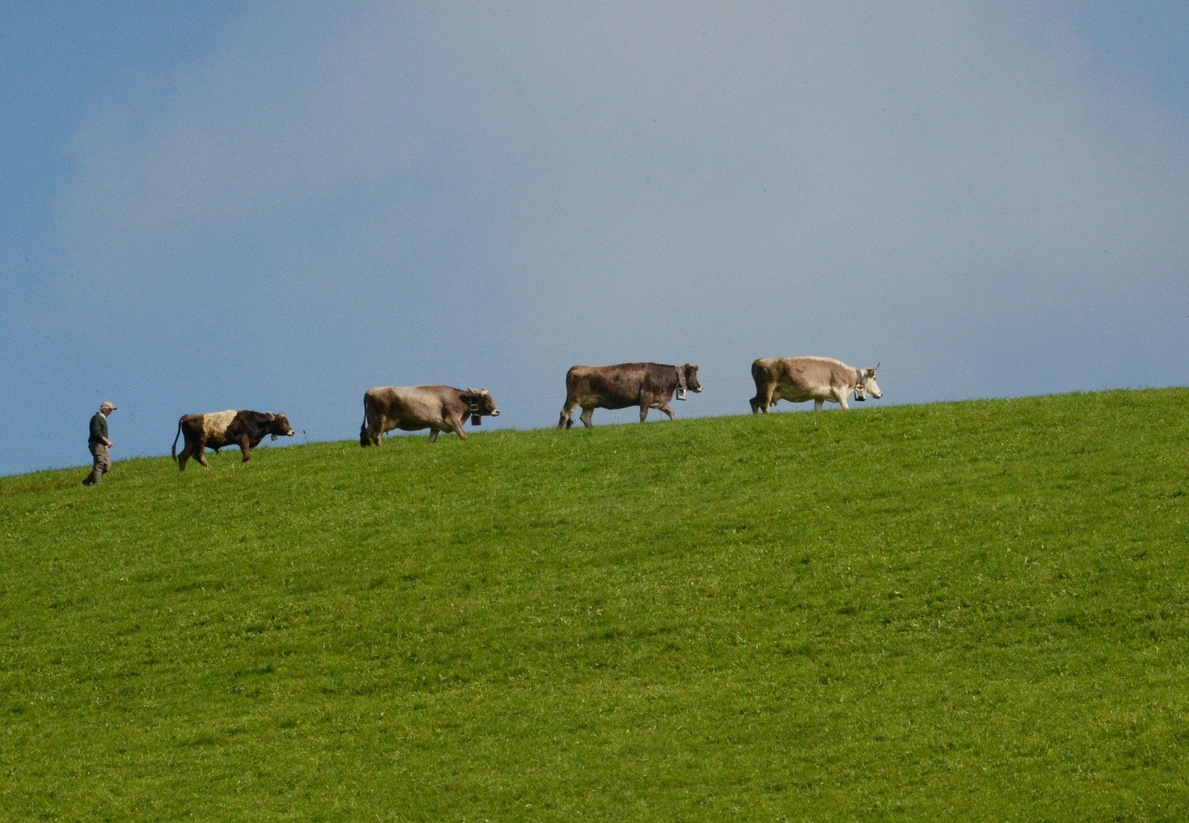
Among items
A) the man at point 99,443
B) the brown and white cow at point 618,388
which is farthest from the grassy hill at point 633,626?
the brown and white cow at point 618,388

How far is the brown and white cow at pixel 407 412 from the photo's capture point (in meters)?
46.5

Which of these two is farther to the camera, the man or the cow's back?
the cow's back

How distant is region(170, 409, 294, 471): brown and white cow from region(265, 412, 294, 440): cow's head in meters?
0.46

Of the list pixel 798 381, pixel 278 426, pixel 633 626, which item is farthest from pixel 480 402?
pixel 633 626

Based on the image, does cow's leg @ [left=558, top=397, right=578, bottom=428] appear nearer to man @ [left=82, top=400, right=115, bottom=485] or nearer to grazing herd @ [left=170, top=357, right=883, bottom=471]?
grazing herd @ [left=170, top=357, right=883, bottom=471]

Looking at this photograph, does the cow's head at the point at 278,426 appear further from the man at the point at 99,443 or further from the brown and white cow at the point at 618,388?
the brown and white cow at the point at 618,388

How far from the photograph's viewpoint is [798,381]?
49469 mm

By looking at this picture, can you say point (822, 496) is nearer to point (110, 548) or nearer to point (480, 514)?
point (480, 514)

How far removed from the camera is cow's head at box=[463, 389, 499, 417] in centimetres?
4891

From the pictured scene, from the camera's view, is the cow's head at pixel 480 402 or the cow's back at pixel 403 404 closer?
the cow's back at pixel 403 404

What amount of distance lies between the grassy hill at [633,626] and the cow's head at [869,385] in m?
8.00

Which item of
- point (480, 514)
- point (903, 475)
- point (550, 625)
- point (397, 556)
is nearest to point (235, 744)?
point (550, 625)

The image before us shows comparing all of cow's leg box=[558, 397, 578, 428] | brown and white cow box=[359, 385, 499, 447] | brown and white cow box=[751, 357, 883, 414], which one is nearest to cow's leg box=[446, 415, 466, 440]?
brown and white cow box=[359, 385, 499, 447]

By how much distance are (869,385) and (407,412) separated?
1580 centimetres
